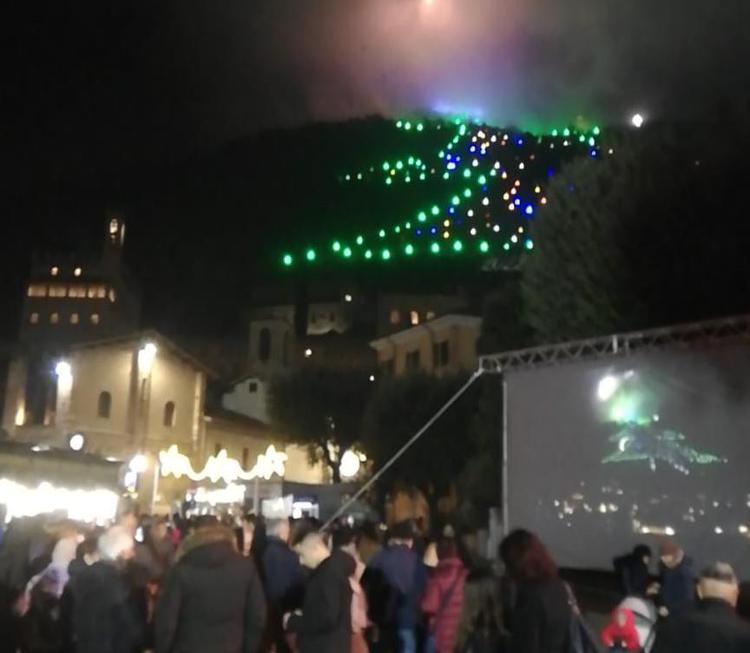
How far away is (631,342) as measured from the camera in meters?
14.3

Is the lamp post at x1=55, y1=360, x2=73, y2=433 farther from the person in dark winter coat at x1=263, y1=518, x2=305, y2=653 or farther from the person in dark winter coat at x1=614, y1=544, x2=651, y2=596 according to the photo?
the person in dark winter coat at x1=614, y1=544, x2=651, y2=596

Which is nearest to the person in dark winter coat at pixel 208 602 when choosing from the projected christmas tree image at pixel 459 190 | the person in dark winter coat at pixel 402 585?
the person in dark winter coat at pixel 402 585

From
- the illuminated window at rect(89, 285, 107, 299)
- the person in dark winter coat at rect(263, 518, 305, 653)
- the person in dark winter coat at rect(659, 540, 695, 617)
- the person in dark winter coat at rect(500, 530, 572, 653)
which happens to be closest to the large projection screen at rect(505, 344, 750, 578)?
the person in dark winter coat at rect(659, 540, 695, 617)

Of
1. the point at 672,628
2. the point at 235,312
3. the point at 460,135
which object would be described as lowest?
the point at 672,628

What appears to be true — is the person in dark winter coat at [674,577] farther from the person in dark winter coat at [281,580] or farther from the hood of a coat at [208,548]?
the hood of a coat at [208,548]

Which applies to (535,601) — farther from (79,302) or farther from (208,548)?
(79,302)

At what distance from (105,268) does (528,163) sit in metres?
41.4

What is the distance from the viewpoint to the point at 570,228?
18375mm

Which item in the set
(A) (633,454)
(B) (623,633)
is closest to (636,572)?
(B) (623,633)

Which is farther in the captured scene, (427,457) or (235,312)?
(235,312)

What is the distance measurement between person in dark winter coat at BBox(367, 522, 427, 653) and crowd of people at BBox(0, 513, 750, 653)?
0.04 ft

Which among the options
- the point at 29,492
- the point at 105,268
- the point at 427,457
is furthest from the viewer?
the point at 105,268

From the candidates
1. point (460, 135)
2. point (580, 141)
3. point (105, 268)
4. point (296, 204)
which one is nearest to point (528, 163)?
point (580, 141)

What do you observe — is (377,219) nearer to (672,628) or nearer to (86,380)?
(86,380)
